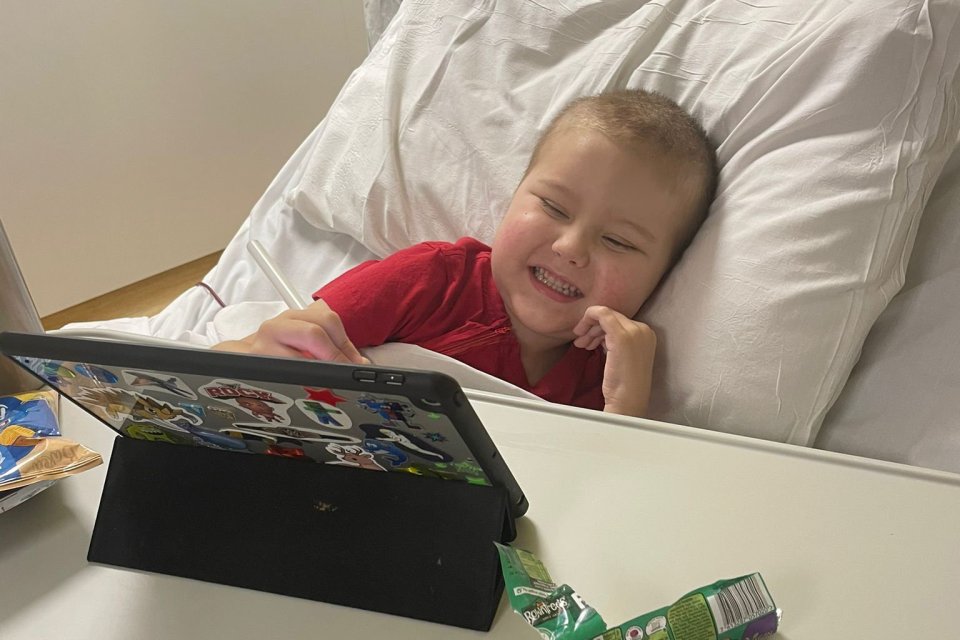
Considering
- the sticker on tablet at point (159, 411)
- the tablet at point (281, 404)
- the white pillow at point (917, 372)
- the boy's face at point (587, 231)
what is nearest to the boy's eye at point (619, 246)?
the boy's face at point (587, 231)

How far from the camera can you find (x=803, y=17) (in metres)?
1.05

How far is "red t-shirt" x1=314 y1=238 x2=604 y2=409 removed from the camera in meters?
1.06

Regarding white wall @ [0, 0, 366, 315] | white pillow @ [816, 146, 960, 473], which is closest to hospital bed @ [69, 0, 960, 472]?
white pillow @ [816, 146, 960, 473]

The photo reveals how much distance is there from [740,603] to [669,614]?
0.05 meters

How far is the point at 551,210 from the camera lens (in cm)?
106

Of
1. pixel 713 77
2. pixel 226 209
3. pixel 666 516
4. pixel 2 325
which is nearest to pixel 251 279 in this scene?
pixel 2 325

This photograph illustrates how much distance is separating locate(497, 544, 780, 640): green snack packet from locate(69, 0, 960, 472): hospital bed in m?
0.35

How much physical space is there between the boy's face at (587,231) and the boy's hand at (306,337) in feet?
0.94

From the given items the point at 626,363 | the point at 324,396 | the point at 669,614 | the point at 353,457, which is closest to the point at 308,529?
the point at 353,457

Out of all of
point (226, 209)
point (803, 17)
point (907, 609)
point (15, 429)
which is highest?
point (803, 17)

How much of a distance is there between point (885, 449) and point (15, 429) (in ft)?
2.72

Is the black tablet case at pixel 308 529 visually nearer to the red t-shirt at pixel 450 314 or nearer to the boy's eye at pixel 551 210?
the red t-shirt at pixel 450 314

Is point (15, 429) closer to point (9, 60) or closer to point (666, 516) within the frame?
point (666, 516)

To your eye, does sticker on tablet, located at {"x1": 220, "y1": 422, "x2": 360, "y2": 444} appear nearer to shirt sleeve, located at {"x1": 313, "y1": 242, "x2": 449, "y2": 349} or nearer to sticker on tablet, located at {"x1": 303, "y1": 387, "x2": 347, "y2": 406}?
sticker on tablet, located at {"x1": 303, "y1": 387, "x2": 347, "y2": 406}
